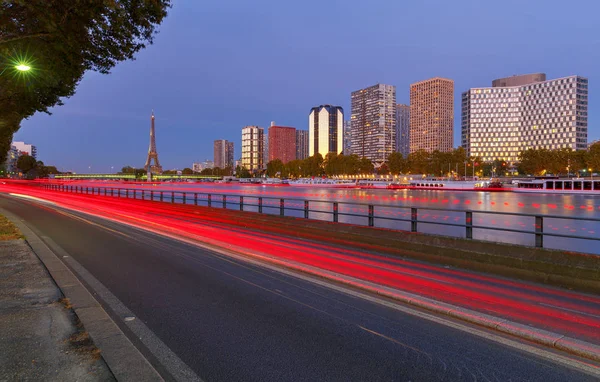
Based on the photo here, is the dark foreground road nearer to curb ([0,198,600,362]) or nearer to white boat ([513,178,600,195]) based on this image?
curb ([0,198,600,362])

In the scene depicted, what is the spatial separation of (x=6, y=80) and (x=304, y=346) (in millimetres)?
19130

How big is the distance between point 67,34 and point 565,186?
82.8m

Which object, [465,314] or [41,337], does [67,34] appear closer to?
[41,337]

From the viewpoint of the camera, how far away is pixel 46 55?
13930 millimetres

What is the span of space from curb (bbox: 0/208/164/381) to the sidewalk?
3.6 inches

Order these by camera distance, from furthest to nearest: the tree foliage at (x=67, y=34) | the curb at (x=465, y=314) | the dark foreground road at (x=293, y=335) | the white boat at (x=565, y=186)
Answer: the white boat at (x=565, y=186), the tree foliage at (x=67, y=34), the curb at (x=465, y=314), the dark foreground road at (x=293, y=335)

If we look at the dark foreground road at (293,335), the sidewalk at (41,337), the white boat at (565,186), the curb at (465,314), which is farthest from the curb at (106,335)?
the white boat at (565,186)

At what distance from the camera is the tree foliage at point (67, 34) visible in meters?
10.5

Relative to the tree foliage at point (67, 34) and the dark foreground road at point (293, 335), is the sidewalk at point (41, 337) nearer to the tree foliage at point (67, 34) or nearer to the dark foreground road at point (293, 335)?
the dark foreground road at point (293, 335)

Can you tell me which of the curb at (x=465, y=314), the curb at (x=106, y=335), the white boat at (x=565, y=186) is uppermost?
the white boat at (x=565, y=186)

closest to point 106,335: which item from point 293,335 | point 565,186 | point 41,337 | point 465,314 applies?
point 41,337

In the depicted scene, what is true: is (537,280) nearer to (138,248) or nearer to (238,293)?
(238,293)

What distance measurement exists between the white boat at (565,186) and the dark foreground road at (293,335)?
75297 mm

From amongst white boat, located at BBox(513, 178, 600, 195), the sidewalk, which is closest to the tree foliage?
the sidewalk
